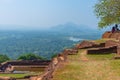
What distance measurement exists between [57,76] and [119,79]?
273 centimetres

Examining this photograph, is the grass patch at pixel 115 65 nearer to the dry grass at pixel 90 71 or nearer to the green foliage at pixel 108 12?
the dry grass at pixel 90 71

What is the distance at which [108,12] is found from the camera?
116 feet

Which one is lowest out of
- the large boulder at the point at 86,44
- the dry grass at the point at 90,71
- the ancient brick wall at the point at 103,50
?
the dry grass at the point at 90,71

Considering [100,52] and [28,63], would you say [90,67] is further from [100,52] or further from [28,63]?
[28,63]

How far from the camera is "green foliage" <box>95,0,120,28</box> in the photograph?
3351 centimetres

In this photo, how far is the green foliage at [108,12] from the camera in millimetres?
33513

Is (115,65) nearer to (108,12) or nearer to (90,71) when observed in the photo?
(90,71)

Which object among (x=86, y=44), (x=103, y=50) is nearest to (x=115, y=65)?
(x=103, y=50)

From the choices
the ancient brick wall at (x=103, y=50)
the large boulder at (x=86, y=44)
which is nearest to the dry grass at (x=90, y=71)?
the ancient brick wall at (x=103, y=50)

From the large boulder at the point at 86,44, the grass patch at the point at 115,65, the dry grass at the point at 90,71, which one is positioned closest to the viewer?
the dry grass at the point at 90,71

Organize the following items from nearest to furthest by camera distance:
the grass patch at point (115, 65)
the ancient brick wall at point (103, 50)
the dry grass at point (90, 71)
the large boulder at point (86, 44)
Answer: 1. the dry grass at point (90, 71)
2. the grass patch at point (115, 65)
3. the ancient brick wall at point (103, 50)
4. the large boulder at point (86, 44)

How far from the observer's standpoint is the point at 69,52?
80.6 ft

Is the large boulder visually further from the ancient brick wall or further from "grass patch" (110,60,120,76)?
"grass patch" (110,60,120,76)

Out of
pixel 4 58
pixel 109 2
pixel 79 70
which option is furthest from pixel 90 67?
pixel 4 58
